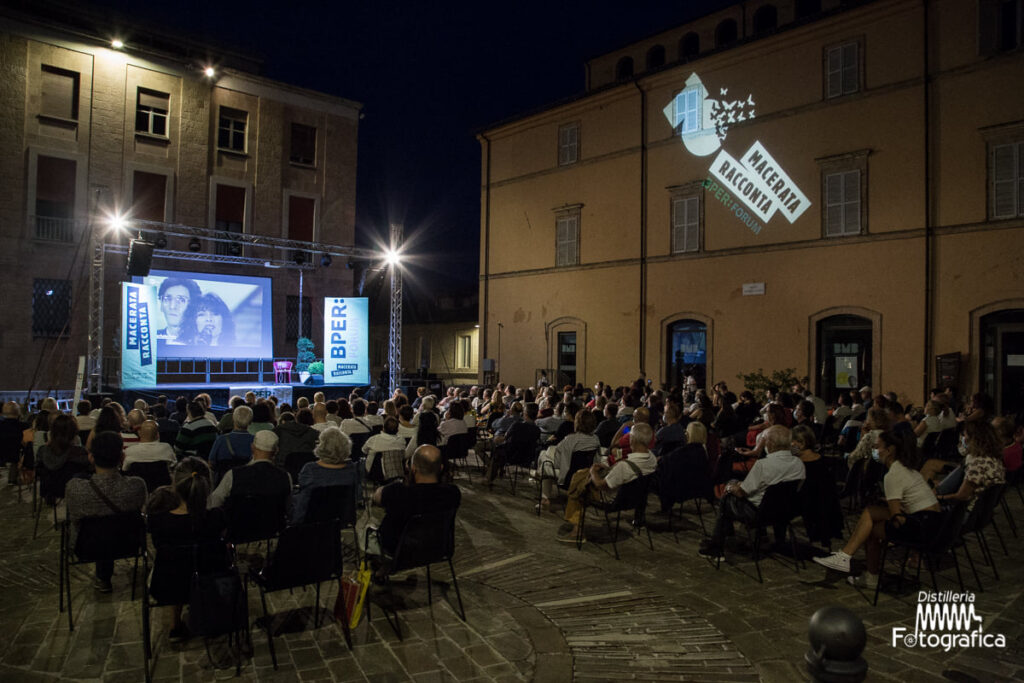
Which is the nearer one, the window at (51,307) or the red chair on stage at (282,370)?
the window at (51,307)

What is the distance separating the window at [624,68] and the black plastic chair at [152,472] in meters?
19.7

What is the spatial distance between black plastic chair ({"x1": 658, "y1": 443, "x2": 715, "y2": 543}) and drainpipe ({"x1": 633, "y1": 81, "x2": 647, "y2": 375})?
38.7 feet

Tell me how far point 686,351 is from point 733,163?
15.8 feet

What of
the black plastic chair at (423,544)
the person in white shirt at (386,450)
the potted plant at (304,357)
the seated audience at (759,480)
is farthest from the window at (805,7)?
the black plastic chair at (423,544)

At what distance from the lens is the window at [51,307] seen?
1783cm

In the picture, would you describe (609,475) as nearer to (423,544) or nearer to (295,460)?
(423,544)

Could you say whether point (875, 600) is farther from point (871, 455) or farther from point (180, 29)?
point (180, 29)

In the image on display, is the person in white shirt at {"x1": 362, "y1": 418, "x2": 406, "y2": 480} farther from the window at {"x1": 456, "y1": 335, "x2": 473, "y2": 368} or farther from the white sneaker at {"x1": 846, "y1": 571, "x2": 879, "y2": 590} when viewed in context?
the window at {"x1": 456, "y1": 335, "x2": 473, "y2": 368}

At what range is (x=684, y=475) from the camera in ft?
19.9

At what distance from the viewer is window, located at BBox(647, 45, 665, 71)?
21.0 m

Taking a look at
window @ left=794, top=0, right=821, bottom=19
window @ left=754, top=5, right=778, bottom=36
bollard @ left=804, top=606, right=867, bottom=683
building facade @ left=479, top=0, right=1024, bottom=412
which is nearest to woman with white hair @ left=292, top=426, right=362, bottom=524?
bollard @ left=804, top=606, right=867, bottom=683

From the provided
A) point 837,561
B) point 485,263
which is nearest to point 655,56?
point 485,263

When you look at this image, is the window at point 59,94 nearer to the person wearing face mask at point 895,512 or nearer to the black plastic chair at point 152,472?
the black plastic chair at point 152,472

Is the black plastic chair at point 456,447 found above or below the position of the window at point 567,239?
below
